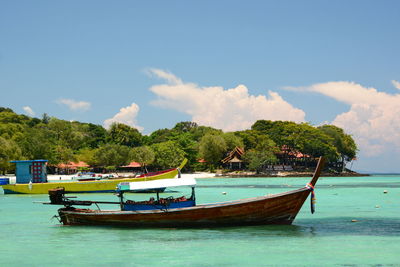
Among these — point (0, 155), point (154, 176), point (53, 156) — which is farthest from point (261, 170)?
point (154, 176)

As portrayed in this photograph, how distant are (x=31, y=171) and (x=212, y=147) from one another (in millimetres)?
55056

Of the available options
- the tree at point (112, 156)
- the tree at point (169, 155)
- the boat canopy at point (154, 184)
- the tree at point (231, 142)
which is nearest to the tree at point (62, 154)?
the tree at point (112, 156)

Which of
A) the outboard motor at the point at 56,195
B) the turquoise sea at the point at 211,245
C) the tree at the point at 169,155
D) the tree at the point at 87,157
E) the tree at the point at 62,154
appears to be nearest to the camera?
the turquoise sea at the point at 211,245

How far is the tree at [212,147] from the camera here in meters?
95.6

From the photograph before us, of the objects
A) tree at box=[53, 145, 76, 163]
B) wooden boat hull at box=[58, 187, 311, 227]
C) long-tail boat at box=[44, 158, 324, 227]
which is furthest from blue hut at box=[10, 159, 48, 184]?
tree at box=[53, 145, 76, 163]

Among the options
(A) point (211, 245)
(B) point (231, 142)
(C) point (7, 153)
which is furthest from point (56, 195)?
(B) point (231, 142)

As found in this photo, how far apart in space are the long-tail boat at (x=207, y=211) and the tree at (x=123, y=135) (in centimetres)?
9210

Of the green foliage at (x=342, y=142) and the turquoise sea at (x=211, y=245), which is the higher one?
the green foliage at (x=342, y=142)

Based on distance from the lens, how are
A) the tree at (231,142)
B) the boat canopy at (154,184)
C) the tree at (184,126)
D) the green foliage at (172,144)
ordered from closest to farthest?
the boat canopy at (154,184), the green foliage at (172,144), the tree at (231,142), the tree at (184,126)

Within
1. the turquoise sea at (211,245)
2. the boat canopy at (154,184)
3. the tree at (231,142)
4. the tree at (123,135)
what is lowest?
the turquoise sea at (211,245)

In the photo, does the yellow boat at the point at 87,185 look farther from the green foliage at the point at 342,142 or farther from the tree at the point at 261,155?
the green foliage at the point at 342,142

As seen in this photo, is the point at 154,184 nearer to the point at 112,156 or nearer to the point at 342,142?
the point at 112,156

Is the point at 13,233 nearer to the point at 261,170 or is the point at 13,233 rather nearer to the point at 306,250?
the point at 306,250

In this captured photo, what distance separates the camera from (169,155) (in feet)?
299
